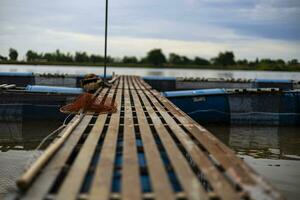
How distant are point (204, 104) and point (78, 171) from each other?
39.3 feet

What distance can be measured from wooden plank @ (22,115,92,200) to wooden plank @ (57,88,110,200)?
0.17m

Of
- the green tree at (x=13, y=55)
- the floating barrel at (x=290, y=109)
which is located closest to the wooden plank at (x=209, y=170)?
the floating barrel at (x=290, y=109)

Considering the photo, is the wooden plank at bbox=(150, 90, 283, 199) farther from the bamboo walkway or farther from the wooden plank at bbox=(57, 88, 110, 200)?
the wooden plank at bbox=(57, 88, 110, 200)

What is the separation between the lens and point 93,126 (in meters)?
7.06

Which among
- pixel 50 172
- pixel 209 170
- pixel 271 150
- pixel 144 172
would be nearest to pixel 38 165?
pixel 50 172

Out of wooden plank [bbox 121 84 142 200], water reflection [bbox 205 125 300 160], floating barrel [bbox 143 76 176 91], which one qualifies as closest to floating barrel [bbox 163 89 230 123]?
water reflection [bbox 205 125 300 160]

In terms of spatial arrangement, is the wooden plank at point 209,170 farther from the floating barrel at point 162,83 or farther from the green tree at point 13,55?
the green tree at point 13,55

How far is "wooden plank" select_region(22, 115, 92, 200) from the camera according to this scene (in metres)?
3.54

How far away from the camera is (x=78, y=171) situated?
4121mm

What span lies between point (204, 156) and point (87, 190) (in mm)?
1909

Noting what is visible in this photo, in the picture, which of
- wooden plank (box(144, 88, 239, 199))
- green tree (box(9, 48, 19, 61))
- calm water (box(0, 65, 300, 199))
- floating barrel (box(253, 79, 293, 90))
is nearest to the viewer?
wooden plank (box(144, 88, 239, 199))

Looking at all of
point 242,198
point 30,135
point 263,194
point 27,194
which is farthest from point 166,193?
point 30,135

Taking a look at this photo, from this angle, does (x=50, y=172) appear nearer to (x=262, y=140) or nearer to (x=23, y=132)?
(x=23, y=132)

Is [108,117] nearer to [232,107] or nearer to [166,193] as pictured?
[166,193]
